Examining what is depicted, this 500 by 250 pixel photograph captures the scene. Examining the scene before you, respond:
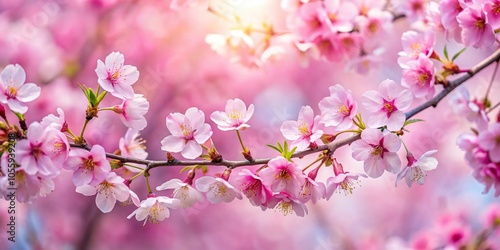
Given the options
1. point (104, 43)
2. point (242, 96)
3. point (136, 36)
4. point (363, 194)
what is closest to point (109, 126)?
point (104, 43)

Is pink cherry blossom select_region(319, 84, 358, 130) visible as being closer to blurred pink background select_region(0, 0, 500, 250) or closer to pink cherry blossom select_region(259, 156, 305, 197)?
pink cherry blossom select_region(259, 156, 305, 197)

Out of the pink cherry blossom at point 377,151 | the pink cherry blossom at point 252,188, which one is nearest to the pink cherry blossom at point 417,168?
the pink cherry blossom at point 377,151

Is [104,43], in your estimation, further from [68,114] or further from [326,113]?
[326,113]

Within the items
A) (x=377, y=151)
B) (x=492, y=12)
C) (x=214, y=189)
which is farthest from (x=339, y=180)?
(x=492, y=12)

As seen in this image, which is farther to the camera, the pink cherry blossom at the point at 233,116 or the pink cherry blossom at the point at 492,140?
the pink cherry blossom at the point at 492,140

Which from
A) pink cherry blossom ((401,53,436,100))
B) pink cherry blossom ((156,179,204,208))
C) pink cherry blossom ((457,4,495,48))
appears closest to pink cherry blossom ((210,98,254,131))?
pink cherry blossom ((156,179,204,208))

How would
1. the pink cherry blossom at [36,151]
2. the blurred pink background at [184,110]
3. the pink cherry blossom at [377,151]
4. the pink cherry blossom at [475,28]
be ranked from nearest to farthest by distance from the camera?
the pink cherry blossom at [36,151]
the pink cherry blossom at [377,151]
the pink cherry blossom at [475,28]
the blurred pink background at [184,110]

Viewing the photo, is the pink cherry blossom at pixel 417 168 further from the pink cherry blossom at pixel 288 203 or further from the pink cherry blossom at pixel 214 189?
the pink cherry blossom at pixel 214 189

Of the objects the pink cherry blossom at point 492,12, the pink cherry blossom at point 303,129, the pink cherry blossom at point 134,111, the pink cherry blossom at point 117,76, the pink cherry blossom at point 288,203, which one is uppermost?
the pink cherry blossom at point 117,76
